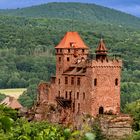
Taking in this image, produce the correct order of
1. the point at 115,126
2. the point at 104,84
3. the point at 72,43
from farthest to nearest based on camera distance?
the point at 72,43, the point at 104,84, the point at 115,126

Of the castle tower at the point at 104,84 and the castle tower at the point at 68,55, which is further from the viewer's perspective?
the castle tower at the point at 68,55

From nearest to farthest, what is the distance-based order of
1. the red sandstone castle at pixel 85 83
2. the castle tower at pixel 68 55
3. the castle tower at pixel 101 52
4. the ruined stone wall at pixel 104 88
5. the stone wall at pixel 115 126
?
the stone wall at pixel 115 126, the ruined stone wall at pixel 104 88, the red sandstone castle at pixel 85 83, the castle tower at pixel 101 52, the castle tower at pixel 68 55

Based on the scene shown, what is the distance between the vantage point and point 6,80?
151m

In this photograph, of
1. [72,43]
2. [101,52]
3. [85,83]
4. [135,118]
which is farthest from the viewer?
[72,43]

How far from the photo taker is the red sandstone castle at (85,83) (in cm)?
6450

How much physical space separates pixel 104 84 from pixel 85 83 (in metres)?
1.66

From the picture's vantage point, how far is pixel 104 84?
64688mm

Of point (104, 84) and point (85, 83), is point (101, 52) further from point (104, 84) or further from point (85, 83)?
point (85, 83)

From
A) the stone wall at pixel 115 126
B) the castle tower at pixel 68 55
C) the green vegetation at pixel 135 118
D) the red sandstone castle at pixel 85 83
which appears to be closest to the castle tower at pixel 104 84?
the red sandstone castle at pixel 85 83

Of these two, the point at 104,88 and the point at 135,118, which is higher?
the point at 104,88

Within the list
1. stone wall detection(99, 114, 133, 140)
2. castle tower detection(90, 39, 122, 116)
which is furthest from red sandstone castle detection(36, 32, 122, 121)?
stone wall detection(99, 114, 133, 140)

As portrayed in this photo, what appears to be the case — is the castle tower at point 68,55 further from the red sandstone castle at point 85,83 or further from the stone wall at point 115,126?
the stone wall at point 115,126

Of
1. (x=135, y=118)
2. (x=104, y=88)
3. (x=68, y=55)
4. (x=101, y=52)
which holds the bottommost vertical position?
(x=135, y=118)

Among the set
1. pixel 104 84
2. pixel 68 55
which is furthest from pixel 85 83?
pixel 68 55
